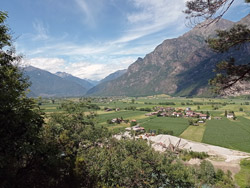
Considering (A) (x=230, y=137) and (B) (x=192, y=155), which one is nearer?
(B) (x=192, y=155)

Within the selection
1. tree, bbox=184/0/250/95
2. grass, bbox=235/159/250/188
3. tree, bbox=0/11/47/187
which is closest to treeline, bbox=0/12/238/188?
tree, bbox=0/11/47/187

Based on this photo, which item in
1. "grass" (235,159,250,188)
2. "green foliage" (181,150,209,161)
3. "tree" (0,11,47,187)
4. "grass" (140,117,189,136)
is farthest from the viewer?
"grass" (140,117,189,136)

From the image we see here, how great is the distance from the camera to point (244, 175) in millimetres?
28562

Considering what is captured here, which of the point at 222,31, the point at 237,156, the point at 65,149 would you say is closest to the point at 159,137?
the point at 237,156

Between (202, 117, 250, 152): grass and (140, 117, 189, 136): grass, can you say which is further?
(140, 117, 189, 136): grass

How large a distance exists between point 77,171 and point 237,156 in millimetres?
37632

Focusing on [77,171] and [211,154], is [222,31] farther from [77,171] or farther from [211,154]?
[211,154]

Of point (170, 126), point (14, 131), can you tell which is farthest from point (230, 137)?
point (14, 131)

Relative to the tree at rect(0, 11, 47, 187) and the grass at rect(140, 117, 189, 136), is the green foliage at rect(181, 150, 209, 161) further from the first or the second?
the tree at rect(0, 11, 47, 187)

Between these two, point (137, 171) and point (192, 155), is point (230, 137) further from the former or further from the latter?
point (137, 171)

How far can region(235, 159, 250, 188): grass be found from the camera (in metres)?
25.5

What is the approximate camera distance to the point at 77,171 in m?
12.3

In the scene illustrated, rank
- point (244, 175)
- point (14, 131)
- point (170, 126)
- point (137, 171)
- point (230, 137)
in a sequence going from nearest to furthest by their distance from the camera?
1. point (14, 131)
2. point (137, 171)
3. point (244, 175)
4. point (230, 137)
5. point (170, 126)

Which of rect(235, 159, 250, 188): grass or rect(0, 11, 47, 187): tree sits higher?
rect(0, 11, 47, 187): tree
